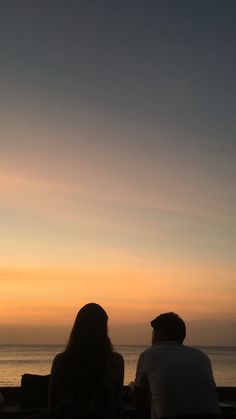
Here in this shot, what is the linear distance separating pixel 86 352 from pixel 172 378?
58cm

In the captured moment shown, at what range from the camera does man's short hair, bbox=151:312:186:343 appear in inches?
142

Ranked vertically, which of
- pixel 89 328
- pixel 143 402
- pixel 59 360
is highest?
pixel 89 328

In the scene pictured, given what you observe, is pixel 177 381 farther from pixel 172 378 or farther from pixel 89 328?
pixel 89 328

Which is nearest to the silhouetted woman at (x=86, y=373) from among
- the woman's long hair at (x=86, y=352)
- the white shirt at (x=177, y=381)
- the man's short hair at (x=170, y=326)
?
the woman's long hair at (x=86, y=352)

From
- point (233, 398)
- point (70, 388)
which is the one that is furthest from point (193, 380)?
point (233, 398)

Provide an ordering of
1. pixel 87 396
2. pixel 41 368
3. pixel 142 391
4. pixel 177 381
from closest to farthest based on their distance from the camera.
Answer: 1. pixel 87 396
2. pixel 177 381
3. pixel 142 391
4. pixel 41 368

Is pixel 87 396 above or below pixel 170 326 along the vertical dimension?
below

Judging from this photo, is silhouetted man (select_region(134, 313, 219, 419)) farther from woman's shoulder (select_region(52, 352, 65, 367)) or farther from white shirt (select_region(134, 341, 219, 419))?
woman's shoulder (select_region(52, 352, 65, 367))

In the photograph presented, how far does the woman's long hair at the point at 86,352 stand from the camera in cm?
320

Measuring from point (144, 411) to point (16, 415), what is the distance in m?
1.34

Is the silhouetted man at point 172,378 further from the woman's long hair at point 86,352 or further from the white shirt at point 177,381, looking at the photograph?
the woman's long hair at point 86,352

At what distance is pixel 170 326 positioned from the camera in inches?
142

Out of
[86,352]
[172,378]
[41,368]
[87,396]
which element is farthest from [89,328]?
[41,368]

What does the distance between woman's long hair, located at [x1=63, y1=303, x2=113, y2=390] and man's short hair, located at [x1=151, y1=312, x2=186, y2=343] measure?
48 centimetres
